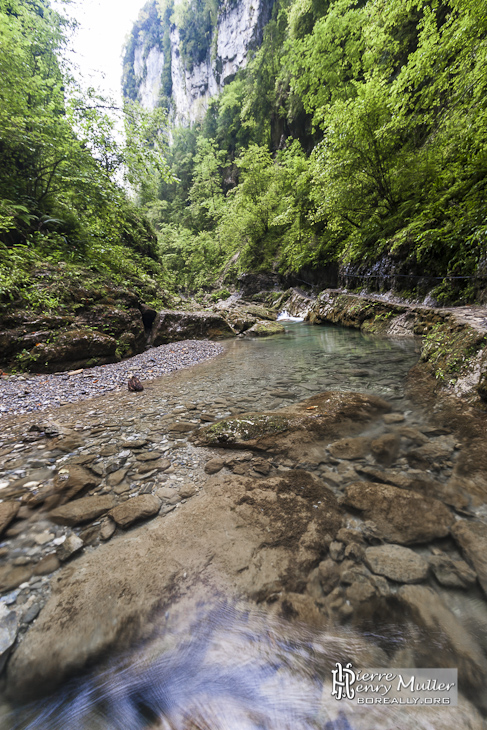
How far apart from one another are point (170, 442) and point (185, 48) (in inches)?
2765

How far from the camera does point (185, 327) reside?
10.7 m

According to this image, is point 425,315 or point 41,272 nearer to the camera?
point 41,272

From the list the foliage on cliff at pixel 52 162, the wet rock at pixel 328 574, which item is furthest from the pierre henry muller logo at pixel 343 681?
the foliage on cliff at pixel 52 162

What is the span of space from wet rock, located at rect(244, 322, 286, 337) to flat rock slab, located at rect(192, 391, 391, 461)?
8.49 m

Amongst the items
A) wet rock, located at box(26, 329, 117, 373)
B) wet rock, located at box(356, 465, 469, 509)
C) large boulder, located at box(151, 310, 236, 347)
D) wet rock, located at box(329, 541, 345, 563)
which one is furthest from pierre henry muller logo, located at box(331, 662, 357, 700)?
large boulder, located at box(151, 310, 236, 347)

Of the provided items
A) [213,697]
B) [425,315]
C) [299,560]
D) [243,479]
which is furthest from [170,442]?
[425,315]

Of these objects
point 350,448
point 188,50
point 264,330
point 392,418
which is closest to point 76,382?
point 350,448

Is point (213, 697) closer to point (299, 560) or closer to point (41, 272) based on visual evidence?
point (299, 560)

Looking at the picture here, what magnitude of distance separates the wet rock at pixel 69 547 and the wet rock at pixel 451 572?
2260mm

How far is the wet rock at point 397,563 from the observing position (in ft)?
4.86

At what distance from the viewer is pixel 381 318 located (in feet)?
30.5

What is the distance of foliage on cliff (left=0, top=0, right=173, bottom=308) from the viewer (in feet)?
21.1

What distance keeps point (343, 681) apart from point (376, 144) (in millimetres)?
12305

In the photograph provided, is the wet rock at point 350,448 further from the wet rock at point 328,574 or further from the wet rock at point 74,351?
the wet rock at point 74,351
